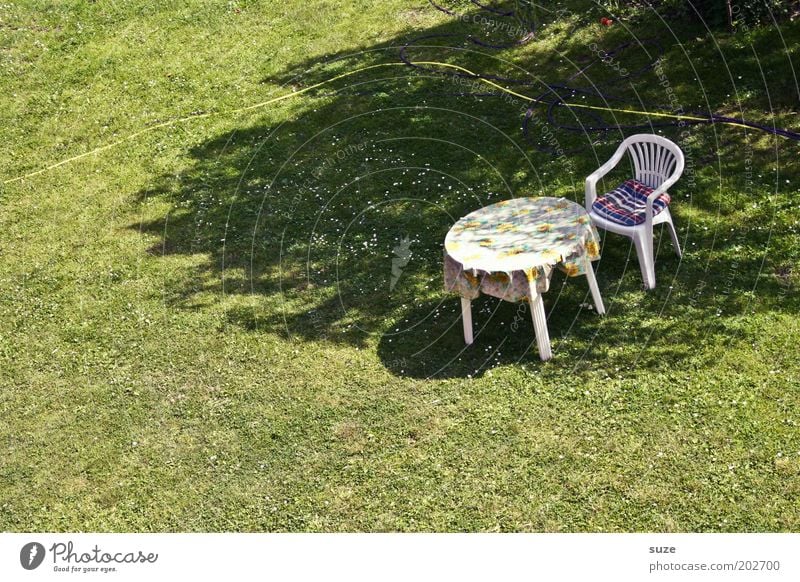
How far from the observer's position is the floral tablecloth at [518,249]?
8.61 metres

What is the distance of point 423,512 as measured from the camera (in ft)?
25.8

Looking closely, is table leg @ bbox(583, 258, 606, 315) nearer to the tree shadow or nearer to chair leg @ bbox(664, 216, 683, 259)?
the tree shadow

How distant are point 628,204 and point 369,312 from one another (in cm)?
285

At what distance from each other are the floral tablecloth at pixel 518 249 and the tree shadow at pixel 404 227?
2.67 ft

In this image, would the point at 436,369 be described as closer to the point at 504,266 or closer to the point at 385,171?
the point at 504,266

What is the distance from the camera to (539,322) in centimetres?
890

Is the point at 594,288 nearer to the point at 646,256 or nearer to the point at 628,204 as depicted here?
the point at 646,256

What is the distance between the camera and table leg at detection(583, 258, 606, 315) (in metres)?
9.04

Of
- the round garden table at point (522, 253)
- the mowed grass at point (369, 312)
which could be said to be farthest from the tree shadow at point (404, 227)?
A: the round garden table at point (522, 253)

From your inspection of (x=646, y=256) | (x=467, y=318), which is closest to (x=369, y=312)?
(x=467, y=318)

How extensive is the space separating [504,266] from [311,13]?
9370mm

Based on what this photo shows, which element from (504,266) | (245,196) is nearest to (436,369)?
(504,266)

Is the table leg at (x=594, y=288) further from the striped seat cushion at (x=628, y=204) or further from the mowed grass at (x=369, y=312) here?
the striped seat cushion at (x=628, y=204)

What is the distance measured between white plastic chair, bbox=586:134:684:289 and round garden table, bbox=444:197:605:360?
46cm
